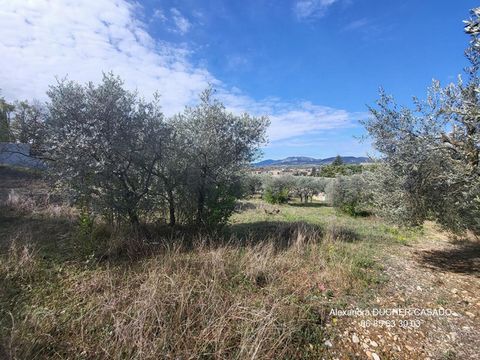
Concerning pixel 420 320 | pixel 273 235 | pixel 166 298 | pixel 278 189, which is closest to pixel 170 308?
pixel 166 298

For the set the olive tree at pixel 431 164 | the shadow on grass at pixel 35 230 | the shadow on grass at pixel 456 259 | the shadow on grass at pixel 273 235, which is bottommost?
the shadow on grass at pixel 456 259

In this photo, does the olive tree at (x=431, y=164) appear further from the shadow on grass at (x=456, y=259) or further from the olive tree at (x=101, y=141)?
the olive tree at (x=101, y=141)

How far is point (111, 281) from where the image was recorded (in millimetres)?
3990

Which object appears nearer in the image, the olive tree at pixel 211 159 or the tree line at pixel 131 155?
the tree line at pixel 131 155

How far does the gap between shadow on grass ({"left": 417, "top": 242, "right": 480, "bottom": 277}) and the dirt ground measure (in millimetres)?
42

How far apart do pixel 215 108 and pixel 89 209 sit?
5120 mm

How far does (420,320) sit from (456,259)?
4.96 m

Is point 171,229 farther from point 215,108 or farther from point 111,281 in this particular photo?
point 215,108

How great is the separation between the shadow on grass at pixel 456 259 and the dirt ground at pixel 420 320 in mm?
42

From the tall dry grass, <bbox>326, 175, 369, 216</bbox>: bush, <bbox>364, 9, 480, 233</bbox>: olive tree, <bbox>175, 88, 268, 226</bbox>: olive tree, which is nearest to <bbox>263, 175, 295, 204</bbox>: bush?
<bbox>326, 175, 369, 216</bbox>: bush

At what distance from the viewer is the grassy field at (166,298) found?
279cm

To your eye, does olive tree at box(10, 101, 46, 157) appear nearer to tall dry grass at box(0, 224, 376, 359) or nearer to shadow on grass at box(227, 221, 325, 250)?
tall dry grass at box(0, 224, 376, 359)

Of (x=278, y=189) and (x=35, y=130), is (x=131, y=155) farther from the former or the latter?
(x=278, y=189)

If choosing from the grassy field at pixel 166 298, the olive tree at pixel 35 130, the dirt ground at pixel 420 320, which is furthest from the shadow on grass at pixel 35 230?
the dirt ground at pixel 420 320
